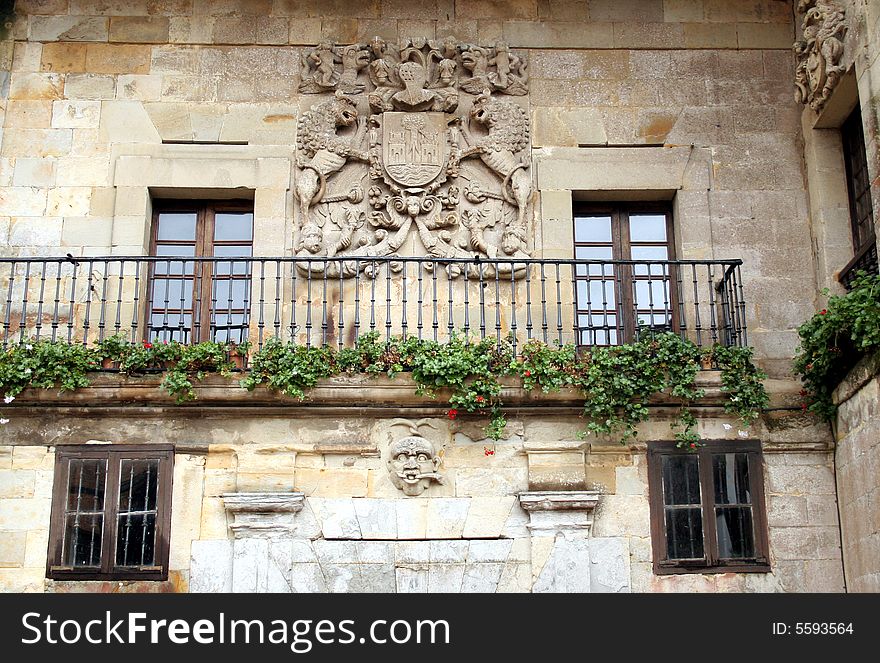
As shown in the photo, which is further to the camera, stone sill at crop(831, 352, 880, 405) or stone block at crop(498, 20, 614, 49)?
stone block at crop(498, 20, 614, 49)

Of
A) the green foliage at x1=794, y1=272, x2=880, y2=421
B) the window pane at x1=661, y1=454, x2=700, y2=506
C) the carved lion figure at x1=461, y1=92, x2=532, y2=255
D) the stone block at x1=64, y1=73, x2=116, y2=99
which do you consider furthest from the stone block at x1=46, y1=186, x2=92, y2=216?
the green foliage at x1=794, y1=272, x2=880, y2=421

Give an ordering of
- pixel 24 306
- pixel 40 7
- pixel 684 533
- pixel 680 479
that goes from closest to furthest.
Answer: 1. pixel 684 533
2. pixel 680 479
3. pixel 24 306
4. pixel 40 7

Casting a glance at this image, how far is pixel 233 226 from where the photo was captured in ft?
31.5

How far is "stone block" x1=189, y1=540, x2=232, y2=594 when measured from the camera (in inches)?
327

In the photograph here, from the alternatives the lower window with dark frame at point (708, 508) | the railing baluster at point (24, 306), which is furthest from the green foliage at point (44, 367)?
the lower window with dark frame at point (708, 508)

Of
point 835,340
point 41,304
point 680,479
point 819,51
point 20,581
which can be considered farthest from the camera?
point 819,51

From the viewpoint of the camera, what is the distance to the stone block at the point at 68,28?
9797 mm

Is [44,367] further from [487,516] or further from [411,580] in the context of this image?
[487,516]

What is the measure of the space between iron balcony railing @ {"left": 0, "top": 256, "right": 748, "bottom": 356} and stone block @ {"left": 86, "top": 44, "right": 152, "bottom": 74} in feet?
5.16

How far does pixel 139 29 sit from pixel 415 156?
2426 millimetres

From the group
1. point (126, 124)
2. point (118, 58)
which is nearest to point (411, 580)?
point (126, 124)

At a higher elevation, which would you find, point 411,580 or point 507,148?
point 507,148

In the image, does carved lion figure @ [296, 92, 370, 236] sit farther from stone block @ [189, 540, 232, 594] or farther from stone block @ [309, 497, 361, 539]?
stone block @ [189, 540, 232, 594]

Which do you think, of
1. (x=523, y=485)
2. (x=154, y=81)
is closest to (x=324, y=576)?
(x=523, y=485)
